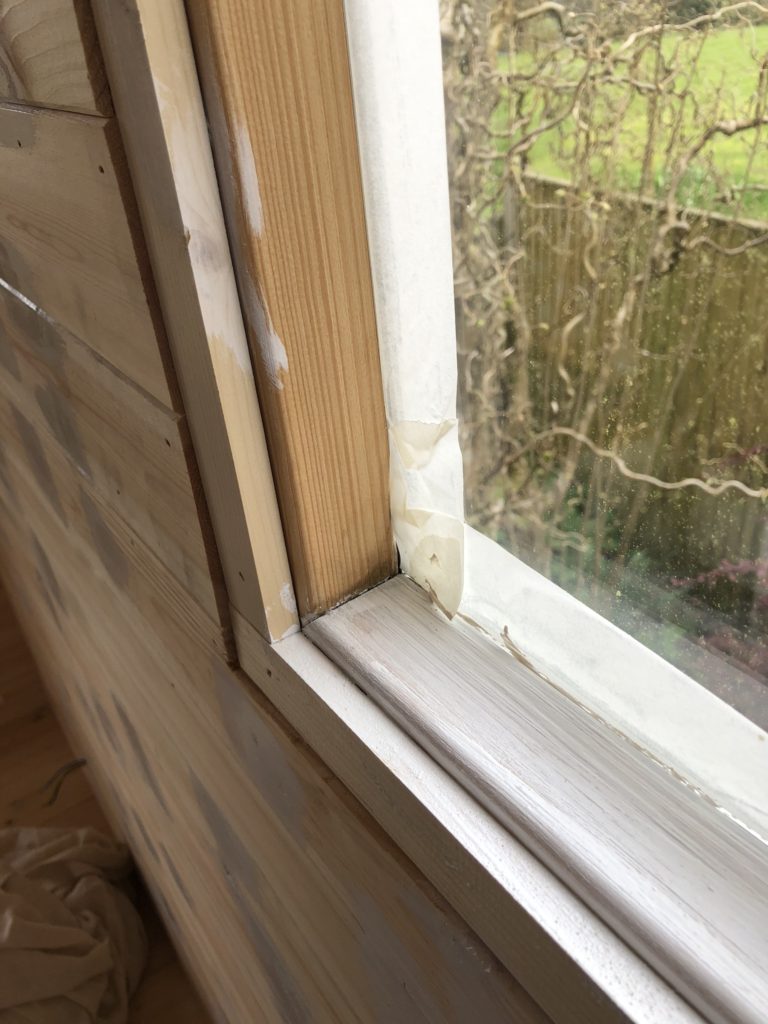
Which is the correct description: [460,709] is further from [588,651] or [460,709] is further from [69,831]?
[69,831]

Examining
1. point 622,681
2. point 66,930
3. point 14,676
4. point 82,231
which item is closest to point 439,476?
point 622,681

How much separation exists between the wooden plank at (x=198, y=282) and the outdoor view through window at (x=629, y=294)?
0.14 m

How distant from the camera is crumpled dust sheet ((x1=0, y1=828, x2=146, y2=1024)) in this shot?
57.6 inches

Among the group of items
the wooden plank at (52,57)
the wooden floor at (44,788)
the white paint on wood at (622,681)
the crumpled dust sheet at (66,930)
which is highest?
the wooden plank at (52,57)

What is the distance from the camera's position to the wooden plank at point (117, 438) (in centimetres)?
59

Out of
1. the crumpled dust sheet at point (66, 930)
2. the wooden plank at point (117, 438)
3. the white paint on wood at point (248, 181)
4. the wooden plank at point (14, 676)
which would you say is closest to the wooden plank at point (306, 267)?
the white paint on wood at point (248, 181)

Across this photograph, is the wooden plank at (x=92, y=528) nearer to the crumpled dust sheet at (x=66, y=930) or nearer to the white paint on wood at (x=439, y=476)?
the white paint on wood at (x=439, y=476)

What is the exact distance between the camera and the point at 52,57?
1.56 feet

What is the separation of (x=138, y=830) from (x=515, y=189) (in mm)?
1541

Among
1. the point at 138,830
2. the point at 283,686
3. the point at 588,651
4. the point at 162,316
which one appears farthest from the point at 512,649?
the point at 138,830

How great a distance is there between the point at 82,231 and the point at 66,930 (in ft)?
4.93

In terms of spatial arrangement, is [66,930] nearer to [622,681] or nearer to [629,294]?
[622,681]

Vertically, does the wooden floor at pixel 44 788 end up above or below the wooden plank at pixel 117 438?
below

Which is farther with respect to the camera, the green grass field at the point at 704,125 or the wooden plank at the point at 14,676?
the wooden plank at the point at 14,676
